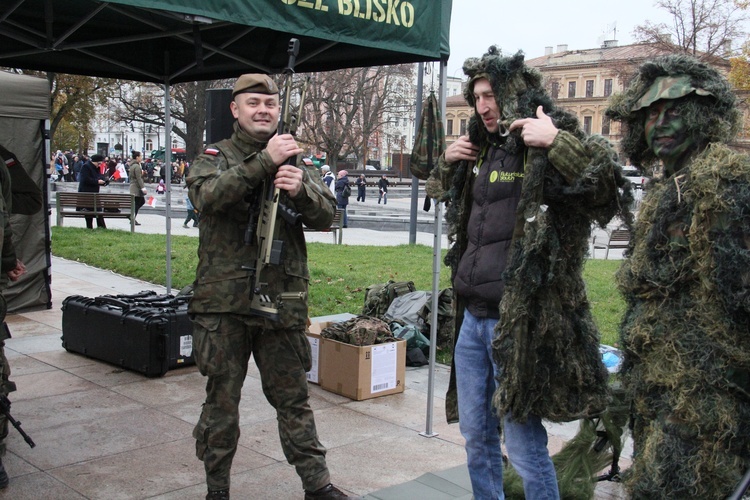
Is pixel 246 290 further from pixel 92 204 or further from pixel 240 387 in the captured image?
pixel 92 204

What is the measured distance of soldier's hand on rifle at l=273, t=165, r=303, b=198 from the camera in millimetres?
3257

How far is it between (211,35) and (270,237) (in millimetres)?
3892

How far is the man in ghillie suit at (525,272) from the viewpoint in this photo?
2742 mm

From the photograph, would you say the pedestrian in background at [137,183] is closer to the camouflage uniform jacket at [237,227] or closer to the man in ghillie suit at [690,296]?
the camouflage uniform jacket at [237,227]

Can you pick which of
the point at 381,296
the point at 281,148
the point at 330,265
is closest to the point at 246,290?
the point at 281,148

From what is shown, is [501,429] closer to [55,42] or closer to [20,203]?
[20,203]

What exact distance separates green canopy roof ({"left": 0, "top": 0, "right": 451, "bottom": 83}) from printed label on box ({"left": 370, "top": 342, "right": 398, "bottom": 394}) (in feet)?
7.11

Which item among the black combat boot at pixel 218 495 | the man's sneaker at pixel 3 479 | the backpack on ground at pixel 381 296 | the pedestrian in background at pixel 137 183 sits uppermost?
the pedestrian in background at pixel 137 183

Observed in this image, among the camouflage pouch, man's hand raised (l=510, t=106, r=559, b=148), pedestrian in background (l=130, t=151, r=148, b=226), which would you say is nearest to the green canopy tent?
the camouflage pouch

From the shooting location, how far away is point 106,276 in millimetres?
10711

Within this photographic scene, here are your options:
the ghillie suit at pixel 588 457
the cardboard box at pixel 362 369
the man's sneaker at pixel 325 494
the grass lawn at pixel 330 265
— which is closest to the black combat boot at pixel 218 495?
the man's sneaker at pixel 325 494

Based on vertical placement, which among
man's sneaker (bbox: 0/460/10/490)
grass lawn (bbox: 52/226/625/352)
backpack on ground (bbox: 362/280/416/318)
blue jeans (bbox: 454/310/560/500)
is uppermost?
blue jeans (bbox: 454/310/560/500)

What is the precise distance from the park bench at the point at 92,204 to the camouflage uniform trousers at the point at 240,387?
13006 millimetres

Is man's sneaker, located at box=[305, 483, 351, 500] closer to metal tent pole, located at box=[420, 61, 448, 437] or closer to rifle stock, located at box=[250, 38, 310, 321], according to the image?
rifle stock, located at box=[250, 38, 310, 321]
